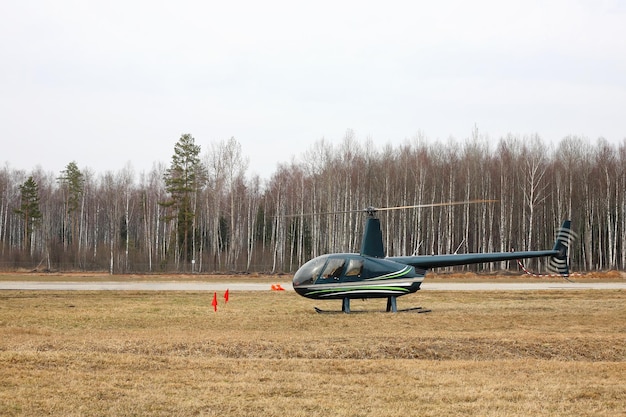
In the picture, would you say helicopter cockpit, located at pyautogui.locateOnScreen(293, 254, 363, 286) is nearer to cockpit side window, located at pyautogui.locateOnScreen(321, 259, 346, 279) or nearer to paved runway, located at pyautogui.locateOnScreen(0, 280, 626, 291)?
cockpit side window, located at pyautogui.locateOnScreen(321, 259, 346, 279)

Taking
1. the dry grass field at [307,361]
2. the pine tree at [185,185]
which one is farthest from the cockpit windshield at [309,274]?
the pine tree at [185,185]

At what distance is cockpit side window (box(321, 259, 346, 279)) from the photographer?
918 inches

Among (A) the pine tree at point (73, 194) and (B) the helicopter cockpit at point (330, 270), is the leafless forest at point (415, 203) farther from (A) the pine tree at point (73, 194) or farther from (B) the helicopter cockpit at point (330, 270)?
(B) the helicopter cockpit at point (330, 270)

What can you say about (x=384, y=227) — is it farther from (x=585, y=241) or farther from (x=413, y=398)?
(x=413, y=398)

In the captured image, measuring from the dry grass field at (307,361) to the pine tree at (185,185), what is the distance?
4595 centimetres

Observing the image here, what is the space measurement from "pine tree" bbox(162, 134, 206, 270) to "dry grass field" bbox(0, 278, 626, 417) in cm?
4595

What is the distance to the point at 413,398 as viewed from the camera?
10820mm

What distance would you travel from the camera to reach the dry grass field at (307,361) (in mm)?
10367

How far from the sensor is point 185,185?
7406cm

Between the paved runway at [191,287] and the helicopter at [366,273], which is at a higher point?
the helicopter at [366,273]

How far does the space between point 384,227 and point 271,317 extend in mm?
43621

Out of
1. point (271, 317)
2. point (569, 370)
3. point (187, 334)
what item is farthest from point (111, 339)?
point (569, 370)

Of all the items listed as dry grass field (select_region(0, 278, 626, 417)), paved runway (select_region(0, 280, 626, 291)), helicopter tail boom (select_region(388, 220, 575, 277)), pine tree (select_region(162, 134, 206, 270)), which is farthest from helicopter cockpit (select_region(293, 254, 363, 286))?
pine tree (select_region(162, 134, 206, 270))

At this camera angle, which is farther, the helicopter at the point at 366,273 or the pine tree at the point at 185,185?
the pine tree at the point at 185,185
